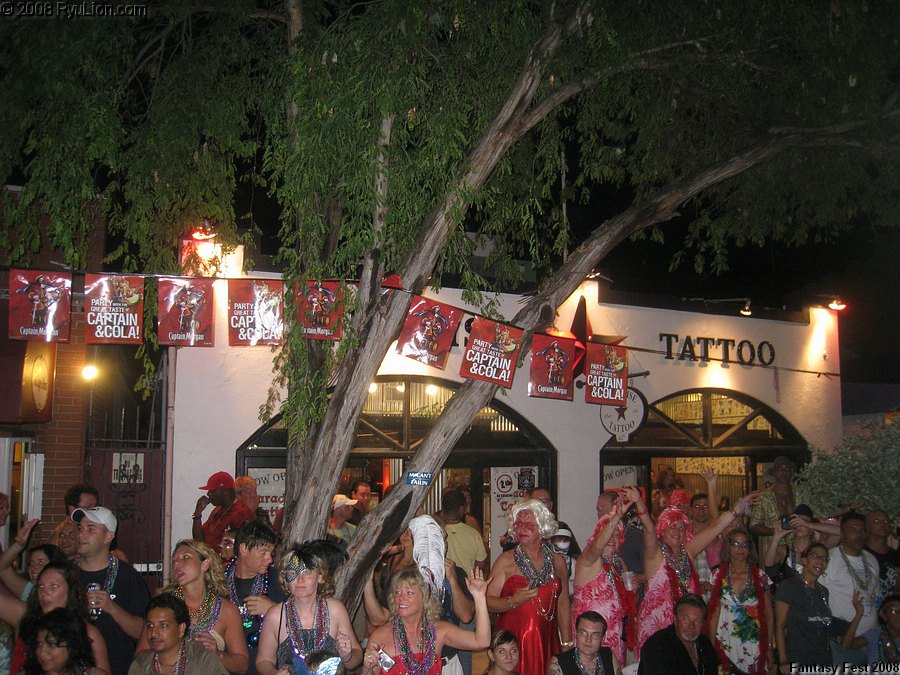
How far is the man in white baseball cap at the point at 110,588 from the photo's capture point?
480 centimetres

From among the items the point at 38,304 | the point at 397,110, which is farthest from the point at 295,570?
the point at 38,304

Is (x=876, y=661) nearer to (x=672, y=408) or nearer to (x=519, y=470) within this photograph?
(x=519, y=470)

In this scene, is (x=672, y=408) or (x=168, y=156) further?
(x=672, y=408)

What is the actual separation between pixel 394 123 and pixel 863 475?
258 inches

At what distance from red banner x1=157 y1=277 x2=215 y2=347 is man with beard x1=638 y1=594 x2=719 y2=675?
4.95 metres

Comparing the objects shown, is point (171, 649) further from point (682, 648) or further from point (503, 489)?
point (503, 489)

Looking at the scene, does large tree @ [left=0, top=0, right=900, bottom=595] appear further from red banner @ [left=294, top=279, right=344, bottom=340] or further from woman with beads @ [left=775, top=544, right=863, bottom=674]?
woman with beads @ [left=775, top=544, right=863, bottom=674]

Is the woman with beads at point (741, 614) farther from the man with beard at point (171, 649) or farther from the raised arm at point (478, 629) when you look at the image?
the man with beard at point (171, 649)

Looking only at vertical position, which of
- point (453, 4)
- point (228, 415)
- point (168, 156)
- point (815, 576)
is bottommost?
point (815, 576)

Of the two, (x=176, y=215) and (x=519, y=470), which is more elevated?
(x=176, y=215)

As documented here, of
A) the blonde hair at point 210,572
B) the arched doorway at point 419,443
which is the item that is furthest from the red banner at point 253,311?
the blonde hair at point 210,572

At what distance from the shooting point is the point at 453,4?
20.8ft

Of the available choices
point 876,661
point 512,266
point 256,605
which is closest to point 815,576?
point 876,661

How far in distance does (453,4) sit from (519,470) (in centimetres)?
710
